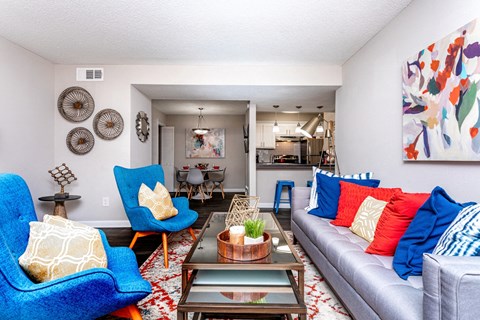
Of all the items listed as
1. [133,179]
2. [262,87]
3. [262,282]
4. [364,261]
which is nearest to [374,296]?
[364,261]

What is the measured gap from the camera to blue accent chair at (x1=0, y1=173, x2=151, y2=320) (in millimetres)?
1105

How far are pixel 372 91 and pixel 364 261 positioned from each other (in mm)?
2108

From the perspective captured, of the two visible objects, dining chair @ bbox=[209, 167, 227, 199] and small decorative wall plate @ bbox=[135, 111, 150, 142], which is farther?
dining chair @ bbox=[209, 167, 227, 199]

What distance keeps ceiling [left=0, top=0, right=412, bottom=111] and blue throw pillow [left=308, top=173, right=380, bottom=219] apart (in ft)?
5.20

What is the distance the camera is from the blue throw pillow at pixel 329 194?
2.71 m

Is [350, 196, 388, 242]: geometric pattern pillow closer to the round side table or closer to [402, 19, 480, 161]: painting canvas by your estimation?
[402, 19, 480, 161]: painting canvas

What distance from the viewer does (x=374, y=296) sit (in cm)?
133

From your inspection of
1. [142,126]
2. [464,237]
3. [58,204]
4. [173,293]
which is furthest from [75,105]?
[464,237]

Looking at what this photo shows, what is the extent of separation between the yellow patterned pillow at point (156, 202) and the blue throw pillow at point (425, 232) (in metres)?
2.20

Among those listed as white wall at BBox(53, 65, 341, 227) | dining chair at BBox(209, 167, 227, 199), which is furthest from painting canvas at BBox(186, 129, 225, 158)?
white wall at BBox(53, 65, 341, 227)

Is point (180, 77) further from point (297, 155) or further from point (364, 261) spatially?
point (297, 155)

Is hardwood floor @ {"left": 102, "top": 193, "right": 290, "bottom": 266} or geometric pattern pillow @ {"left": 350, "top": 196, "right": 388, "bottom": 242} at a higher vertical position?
geometric pattern pillow @ {"left": 350, "top": 196, "right": 388, "bottom": 242}

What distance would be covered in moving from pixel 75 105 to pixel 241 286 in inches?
149

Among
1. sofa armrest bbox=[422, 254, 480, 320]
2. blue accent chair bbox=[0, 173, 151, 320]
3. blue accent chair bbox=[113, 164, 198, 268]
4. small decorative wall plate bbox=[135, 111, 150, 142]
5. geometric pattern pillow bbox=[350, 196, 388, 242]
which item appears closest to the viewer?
sofa armrest bbox=[422, 254, 480, 320]
